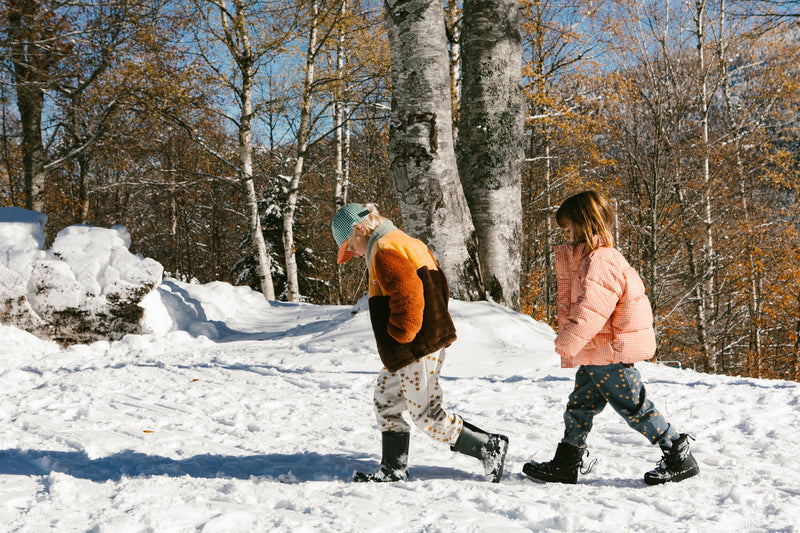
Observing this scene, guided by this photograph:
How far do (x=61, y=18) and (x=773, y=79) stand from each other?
20.2 metres

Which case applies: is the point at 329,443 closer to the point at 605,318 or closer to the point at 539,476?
the point at 539,476

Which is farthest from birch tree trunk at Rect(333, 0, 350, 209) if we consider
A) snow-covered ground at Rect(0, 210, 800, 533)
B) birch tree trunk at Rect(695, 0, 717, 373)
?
snow-covered ground at Rect(0, 210, 800, 533)

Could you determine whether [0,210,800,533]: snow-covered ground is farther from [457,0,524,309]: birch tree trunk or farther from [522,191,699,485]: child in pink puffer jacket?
[457,0,524,309]: birch tree trunk

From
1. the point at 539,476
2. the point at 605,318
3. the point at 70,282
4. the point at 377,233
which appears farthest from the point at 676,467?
the point at 70,282

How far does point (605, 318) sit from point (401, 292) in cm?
93

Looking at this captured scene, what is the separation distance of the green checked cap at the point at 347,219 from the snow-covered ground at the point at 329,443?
119 cm

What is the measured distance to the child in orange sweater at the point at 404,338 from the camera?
7.98 ft

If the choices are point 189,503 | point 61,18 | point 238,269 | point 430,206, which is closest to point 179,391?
point 189,503

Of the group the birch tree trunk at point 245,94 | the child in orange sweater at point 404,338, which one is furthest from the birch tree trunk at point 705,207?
the child in orange sweater at point 404,338

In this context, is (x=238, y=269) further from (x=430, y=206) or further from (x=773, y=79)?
(x=773, y=79)

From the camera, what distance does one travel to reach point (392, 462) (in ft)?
8.52

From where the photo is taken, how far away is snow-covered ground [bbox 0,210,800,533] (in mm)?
2135

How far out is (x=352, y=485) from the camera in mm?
2506

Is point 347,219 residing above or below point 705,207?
below
